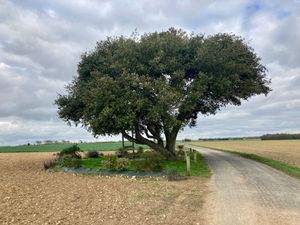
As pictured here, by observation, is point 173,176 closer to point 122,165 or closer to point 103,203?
point 122,165

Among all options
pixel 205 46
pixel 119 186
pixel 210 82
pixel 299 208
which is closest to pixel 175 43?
pixel 205 46

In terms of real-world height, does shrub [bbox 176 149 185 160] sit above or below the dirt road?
above

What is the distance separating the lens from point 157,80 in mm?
27156

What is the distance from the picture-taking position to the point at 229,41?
105 ft

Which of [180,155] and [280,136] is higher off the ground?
[280,136]

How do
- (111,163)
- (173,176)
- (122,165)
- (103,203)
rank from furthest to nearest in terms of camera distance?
(111,163) → (122,165) → (173,176) → (103,203)

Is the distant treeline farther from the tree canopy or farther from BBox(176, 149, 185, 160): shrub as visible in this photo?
the tree canopy

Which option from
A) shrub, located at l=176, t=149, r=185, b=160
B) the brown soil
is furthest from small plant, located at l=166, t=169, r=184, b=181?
shrub, located at l=176, t=149, r=185, b=160

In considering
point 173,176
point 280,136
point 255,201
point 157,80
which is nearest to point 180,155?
point 157,80

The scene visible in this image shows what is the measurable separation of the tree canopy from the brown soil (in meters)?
8.95

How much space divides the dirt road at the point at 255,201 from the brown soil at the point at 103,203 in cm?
65

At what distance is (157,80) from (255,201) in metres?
15.3

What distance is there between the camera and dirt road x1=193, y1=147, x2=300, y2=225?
10544 mm

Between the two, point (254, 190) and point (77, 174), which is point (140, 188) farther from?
point (77, 174)
